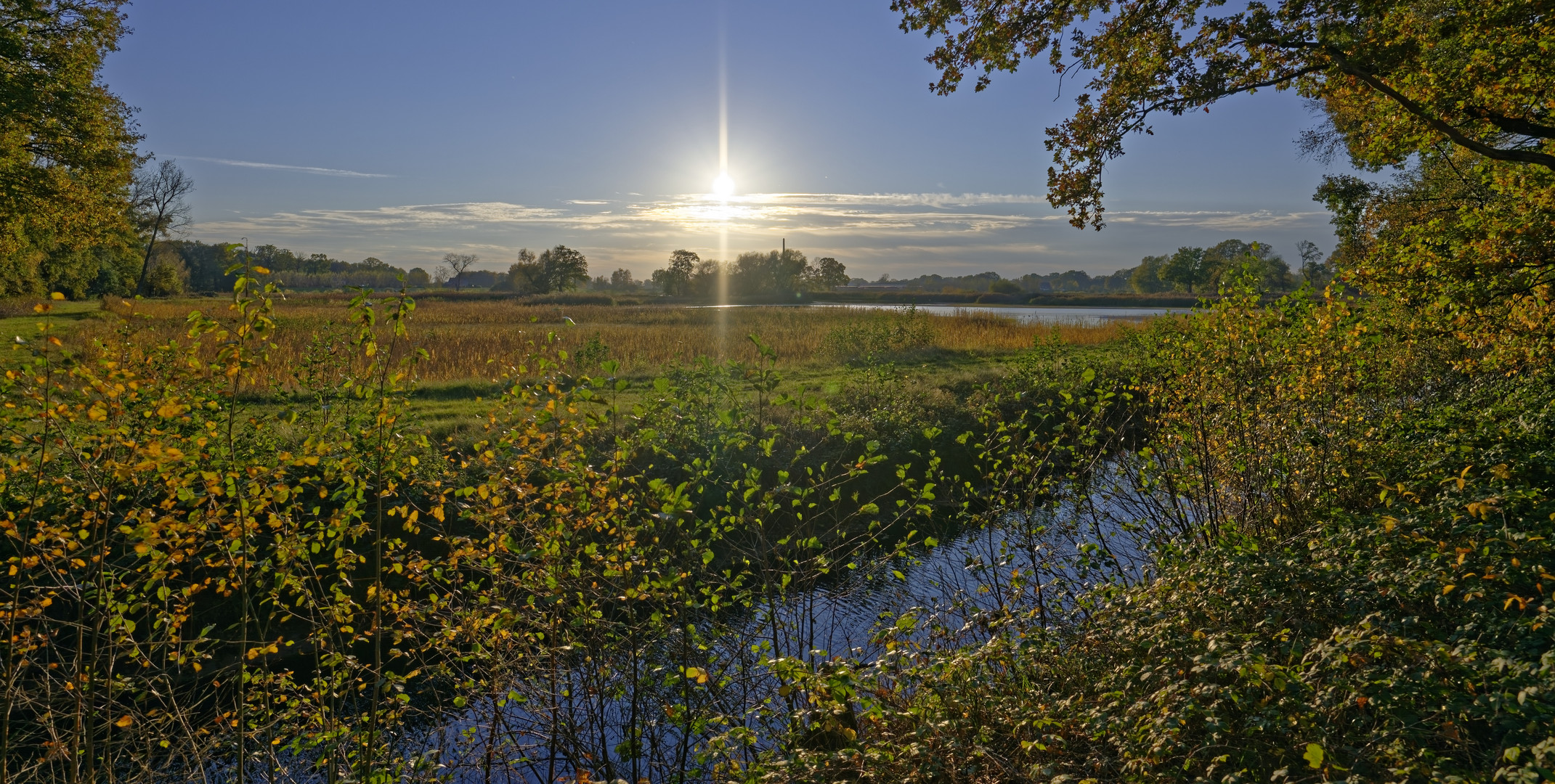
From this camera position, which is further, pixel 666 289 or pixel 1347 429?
pixel 666 289

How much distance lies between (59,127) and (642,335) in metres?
15.6

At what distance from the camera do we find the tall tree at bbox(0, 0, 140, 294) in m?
19.0

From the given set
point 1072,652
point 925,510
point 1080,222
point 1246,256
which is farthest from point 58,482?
point 1246,256

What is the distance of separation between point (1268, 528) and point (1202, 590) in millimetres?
2169

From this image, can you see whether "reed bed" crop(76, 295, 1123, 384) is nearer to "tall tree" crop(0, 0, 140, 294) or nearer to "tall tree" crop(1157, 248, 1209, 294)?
"tall tree" crop(0, 0, 140, 294)

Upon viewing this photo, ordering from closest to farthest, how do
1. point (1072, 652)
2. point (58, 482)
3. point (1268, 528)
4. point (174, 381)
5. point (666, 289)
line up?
point (58, 482) < point (174, 381) < point (1072, 652) < point (1268, 528) < point (666, 289)

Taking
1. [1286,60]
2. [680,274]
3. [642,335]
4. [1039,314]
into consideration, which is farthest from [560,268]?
[1286,60]

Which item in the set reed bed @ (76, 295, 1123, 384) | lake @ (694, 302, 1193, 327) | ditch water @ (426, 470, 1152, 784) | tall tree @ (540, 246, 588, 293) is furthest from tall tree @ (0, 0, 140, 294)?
tall tree @ (540, 246, 588, 293)

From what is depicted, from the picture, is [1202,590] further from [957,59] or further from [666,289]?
[666,289]

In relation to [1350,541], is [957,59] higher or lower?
higher

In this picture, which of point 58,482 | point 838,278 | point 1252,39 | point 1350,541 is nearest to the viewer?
point 58,482

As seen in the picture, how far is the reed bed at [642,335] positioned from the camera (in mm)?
15795

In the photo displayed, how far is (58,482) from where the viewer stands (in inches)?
134

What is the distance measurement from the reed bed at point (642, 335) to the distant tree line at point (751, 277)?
206 feet
